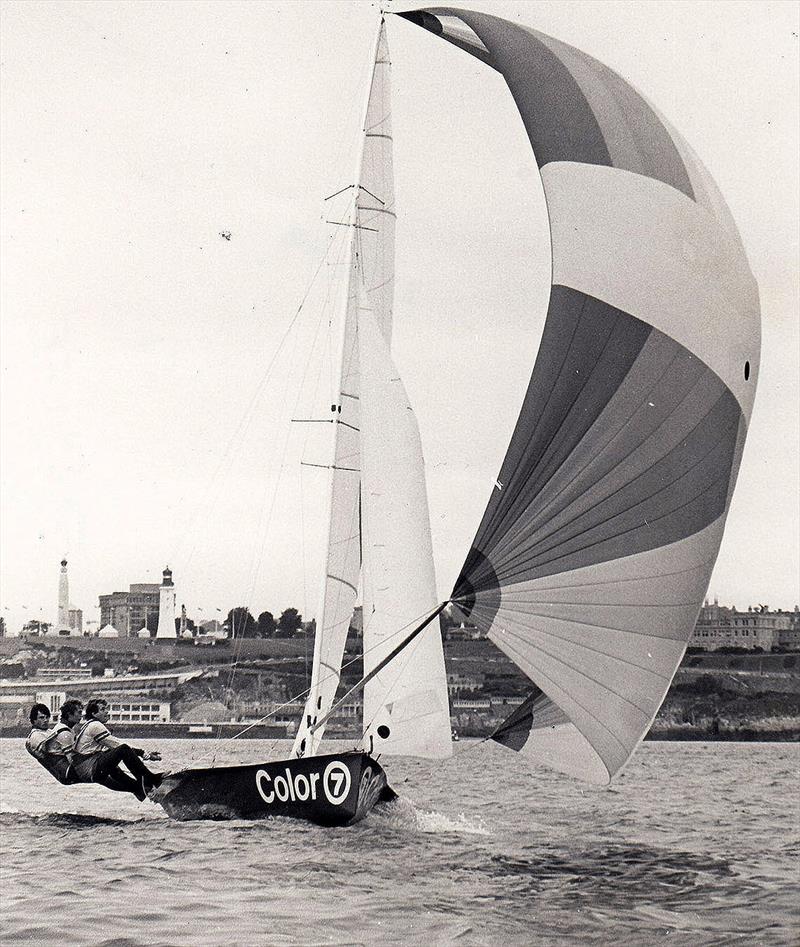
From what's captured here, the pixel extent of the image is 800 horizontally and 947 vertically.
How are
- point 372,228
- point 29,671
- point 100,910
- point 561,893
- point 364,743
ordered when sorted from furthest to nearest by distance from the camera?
point 29,671
point 372,228
point 364,743
point 561,893
point 100,910

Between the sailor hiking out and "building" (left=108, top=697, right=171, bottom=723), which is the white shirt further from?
"building" (left=108, top=697, right=171, bottom=723)

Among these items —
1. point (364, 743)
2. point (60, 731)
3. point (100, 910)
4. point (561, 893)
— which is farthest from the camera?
point (60, 731)

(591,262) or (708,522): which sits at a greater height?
(591,262)

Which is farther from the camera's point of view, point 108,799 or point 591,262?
point 108,799

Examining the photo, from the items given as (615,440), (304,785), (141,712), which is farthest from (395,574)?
(141,712)

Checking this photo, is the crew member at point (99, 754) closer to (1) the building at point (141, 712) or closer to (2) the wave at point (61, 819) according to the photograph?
(2) the wave at point (61, 819)

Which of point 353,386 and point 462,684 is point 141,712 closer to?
point 462,684

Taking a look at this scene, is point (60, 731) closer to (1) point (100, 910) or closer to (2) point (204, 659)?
(1) point (100, 910)

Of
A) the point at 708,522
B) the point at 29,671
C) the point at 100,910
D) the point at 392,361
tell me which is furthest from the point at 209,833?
the point at 29,671
